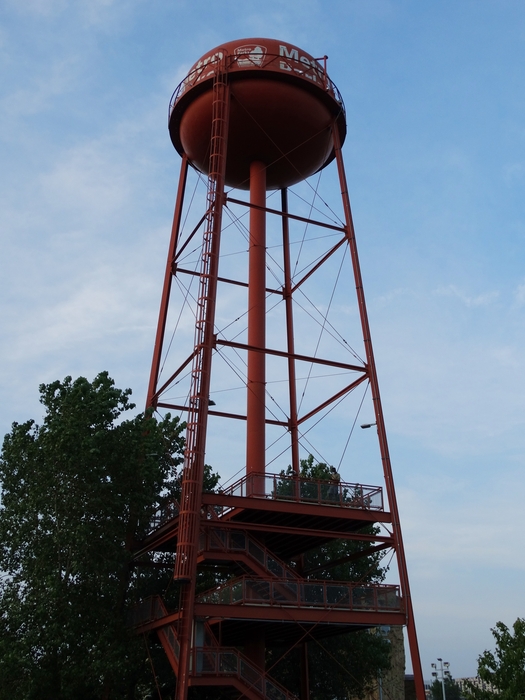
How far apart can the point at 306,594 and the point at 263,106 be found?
18.0m

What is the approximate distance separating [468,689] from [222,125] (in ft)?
79.5

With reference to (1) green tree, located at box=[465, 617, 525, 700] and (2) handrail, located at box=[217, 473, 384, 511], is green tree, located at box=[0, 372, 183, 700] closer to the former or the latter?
(2) handrail, located at box=[217, 473, 384, 511]

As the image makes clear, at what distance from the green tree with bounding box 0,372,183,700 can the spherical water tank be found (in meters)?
10.8

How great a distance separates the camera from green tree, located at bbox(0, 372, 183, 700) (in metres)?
26.1

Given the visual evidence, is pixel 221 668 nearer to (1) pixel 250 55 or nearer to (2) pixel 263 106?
(2) pixel 263 106

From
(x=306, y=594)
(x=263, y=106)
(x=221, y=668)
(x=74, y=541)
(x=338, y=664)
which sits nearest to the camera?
(x=221, y=668)

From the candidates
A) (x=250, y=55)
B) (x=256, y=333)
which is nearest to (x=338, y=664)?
(x=256, y=333)

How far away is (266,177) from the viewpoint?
34625 millimetres

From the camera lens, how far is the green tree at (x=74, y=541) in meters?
26.1

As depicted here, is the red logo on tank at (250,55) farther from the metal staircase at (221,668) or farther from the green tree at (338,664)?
the metal staircase at (221,668)

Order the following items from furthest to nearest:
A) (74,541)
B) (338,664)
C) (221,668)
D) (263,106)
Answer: (338,664), (263,106), (74,541), (221,668)

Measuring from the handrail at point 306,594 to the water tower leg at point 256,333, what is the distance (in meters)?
3.14

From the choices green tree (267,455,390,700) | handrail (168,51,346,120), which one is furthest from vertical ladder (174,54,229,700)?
green tree (267,455,390,700)

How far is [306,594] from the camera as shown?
976 inches
